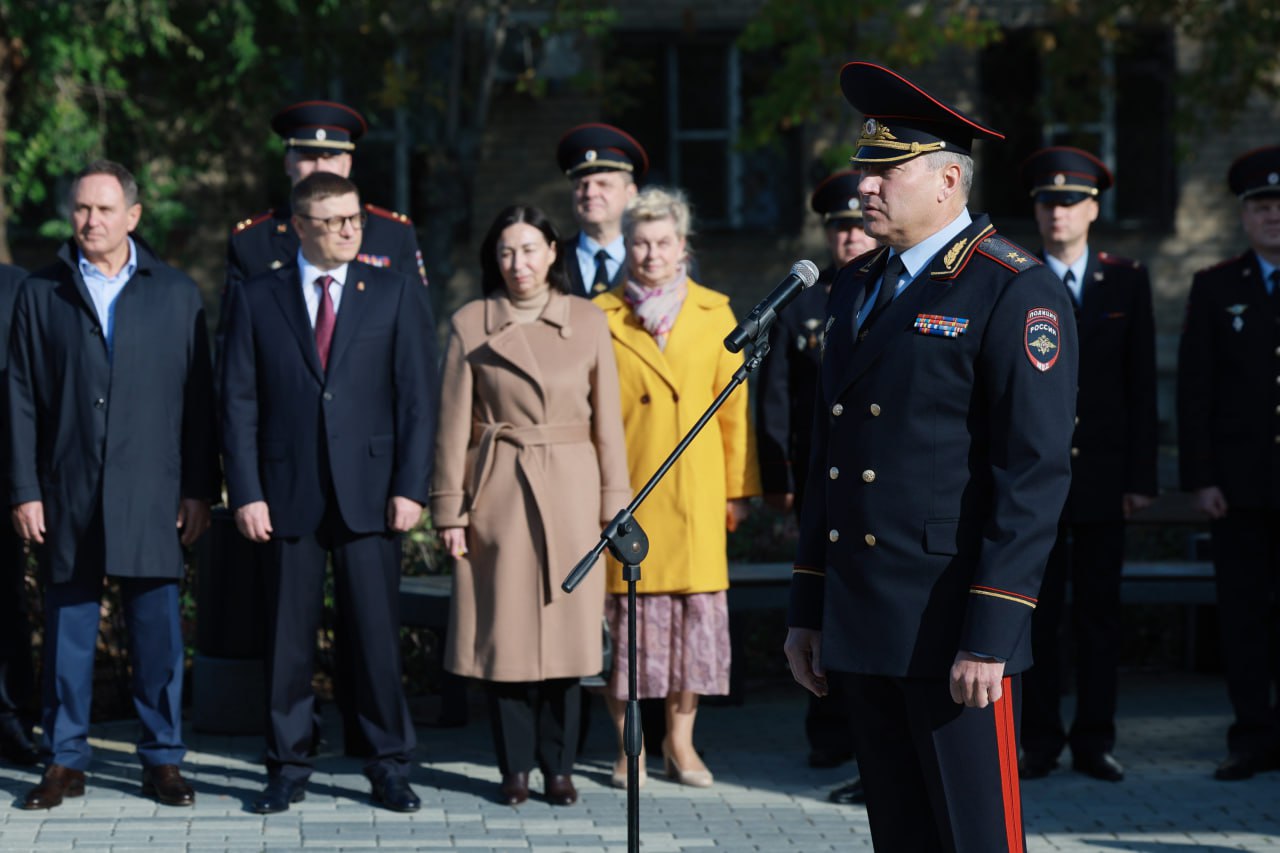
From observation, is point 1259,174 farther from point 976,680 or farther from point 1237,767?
point 976,680

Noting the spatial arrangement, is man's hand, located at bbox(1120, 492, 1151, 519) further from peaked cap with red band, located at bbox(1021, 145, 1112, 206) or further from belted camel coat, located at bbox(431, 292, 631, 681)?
belted camel coat, located at bbox(431, 292, 631, 681)

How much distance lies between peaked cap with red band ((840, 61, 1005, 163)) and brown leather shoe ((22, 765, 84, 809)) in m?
3.91

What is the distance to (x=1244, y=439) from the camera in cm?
721

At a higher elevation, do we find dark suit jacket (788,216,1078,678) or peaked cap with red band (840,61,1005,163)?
peaked cap with red band (840,61,1005,163)

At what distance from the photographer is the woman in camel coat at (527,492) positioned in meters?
6.77

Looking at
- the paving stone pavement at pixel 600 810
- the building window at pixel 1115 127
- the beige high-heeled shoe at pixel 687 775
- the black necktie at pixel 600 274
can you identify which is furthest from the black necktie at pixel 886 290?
the building window at pixel 1115 127

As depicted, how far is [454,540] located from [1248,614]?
3010mm

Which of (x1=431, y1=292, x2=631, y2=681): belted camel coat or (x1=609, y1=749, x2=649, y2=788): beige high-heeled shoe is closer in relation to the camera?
(x1=431, y1=292, x2=631, y2=681): belted camel coat

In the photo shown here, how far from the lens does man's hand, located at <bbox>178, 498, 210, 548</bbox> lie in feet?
22.4

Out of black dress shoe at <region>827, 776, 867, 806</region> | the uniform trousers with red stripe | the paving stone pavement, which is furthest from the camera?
black dress shoe at <region>827, 776, 867, 806</region>

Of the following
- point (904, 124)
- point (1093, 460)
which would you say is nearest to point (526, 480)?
point (1093, 460)

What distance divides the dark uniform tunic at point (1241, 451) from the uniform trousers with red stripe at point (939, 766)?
3.39 metres

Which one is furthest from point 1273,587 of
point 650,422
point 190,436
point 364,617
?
point 190,436

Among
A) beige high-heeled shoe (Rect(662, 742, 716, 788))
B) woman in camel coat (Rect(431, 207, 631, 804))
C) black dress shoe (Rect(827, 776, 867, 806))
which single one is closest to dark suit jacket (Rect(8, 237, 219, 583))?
woman in camel coat (Rect(431, 207, 631, 804))
